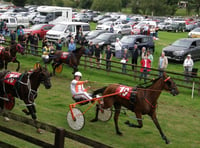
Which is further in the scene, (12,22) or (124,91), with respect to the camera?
(12,22)

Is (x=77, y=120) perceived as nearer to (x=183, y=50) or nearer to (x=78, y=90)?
(x=78, y=90)

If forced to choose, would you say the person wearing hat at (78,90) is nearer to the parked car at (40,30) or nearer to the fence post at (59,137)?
the fence post at (59,137)

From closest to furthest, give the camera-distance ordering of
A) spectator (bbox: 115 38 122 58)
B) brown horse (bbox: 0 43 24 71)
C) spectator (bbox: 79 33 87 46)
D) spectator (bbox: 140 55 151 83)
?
spectator (bbox: 140 55 151 83), brown horse (bbox: 0 43 24 71), spectator (bbox: 115 38 122 58), spectator (bbox: 79 33 87 46)

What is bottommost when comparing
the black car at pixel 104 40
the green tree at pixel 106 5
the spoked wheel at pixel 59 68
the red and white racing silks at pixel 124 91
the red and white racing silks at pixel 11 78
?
the spoked wheel at pixel 59 68

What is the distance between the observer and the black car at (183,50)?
83.8 feet

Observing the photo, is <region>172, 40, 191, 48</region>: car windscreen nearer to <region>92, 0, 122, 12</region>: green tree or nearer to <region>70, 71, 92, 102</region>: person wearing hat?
<region>70, 71, 92, 102</region>: person wearing hat

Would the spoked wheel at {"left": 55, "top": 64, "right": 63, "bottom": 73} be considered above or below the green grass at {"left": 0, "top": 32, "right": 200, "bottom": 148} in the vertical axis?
above

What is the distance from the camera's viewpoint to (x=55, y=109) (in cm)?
1322

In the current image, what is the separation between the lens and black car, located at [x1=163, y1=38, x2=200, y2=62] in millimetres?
25531

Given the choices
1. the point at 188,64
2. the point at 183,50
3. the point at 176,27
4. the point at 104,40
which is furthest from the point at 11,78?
the point at 176,27

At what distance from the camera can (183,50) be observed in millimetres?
25766

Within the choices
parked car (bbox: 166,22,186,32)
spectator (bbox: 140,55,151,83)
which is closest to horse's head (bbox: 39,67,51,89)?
spectator (bbox: 140,55,151,83)

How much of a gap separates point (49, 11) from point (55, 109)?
36608mm

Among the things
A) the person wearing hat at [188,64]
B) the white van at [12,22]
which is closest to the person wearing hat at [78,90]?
the person wearing hat at [188,64]
